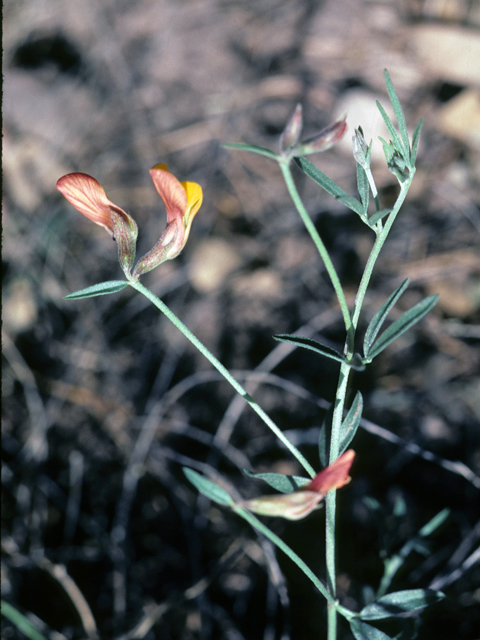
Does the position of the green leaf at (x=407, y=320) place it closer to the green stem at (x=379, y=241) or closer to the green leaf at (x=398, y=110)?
the green stem at (x=379, y=241)

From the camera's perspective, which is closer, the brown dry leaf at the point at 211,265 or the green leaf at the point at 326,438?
the green leaf at the point at 326,438

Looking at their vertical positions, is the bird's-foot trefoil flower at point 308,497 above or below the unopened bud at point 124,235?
below

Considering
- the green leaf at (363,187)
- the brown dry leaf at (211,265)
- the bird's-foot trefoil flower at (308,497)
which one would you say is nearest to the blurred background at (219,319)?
the brown dry leaf at (211,265)

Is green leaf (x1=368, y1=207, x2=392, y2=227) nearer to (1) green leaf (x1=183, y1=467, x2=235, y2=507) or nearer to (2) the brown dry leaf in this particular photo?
(1) green leaf (x1=183, y1=467, x2=235, y2=507)

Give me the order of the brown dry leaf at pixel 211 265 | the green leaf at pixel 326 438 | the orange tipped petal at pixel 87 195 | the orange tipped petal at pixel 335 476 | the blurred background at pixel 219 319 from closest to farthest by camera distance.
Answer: the orange tipped petal at pixel 335 476 < the orange tipped petal at pixel 87 195 < the green leaf at pixel 326 438 < the blurred background at pixel 219 319 < the brown dry leaf at pixel 211 265

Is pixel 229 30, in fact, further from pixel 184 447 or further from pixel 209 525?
pixel 209 525

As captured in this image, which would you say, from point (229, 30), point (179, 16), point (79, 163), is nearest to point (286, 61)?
point (229, 30)

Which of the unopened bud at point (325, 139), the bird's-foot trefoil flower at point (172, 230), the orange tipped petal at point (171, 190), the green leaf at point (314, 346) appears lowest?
the green leaf at point (314, 346)

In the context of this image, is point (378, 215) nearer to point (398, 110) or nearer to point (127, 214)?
point (398, 110)
